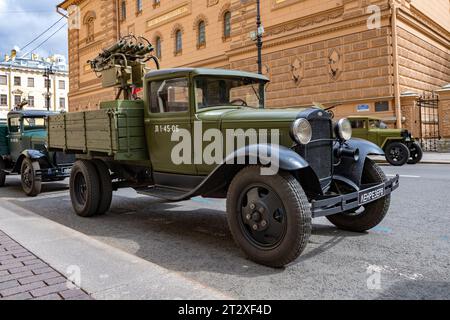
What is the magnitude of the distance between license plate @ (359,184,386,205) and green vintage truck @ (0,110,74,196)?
22.0 feet

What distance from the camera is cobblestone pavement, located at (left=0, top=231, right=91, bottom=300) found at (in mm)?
2961

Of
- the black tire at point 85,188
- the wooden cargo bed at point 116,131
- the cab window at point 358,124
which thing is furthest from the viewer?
the cab window at point 358,124

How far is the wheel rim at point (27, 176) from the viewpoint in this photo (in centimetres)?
875

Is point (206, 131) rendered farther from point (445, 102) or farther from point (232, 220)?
point (445, 102)

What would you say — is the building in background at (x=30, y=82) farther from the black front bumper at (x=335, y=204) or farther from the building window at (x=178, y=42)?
the black front bumper at (x=335, y=204)

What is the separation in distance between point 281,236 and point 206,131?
174 cm

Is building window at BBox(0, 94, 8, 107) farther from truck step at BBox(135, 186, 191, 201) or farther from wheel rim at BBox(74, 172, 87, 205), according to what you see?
truck step at BBox(135, 186, 191, 201)

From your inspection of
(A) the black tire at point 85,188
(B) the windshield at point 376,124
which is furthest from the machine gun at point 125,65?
(B) the windshield at point 376,124

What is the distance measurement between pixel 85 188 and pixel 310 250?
13.4 feet

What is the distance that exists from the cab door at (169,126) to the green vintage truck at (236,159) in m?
0.01

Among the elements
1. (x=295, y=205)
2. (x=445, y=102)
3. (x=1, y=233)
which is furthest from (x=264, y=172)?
(x=445, y=102)

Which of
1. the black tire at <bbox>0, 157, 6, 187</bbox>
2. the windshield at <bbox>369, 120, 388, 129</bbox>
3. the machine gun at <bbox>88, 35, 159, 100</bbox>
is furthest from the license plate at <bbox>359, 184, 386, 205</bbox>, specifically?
the windshield at <bbox>369, 120, 388, 129</bbox>

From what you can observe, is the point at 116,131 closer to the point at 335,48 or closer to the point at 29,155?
the point at 29,155
